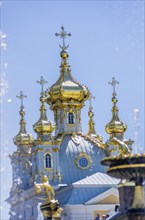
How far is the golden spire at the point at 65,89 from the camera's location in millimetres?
56875

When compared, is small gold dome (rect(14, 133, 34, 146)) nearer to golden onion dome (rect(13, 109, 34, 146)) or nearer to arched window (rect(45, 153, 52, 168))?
golden onion dome (rect(13, 109, 34, 146))

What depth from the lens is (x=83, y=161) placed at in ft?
183

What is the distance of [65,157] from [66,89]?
410 centimetres

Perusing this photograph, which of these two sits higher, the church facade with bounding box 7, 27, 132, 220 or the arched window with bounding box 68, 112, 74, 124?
the arched window with bounding box 68, 112, 74, 124

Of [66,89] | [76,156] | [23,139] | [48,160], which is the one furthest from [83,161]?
[23,139]

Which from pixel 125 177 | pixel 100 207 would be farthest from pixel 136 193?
pixel 100 207

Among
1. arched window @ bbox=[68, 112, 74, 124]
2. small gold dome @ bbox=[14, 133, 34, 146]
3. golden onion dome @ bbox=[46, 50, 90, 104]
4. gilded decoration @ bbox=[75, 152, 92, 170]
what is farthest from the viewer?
small gold dome @ bbox=[14, 133, 34, 146]

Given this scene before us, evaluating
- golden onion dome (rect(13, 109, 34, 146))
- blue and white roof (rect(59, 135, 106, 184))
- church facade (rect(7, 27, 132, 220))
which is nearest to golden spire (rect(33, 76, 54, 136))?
church facade (rect(7, 27, 132, 220))

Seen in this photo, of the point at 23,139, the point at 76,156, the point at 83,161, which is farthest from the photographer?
the point at 23,139

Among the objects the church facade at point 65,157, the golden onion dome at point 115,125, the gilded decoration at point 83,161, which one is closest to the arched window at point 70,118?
the church facade at point 65,157

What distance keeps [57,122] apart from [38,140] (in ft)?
13.4

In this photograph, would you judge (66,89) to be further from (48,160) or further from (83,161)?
(48,160)

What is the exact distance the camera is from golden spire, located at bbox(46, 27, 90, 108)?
56875mm

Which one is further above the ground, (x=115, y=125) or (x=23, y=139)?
(x=115, y=125)
